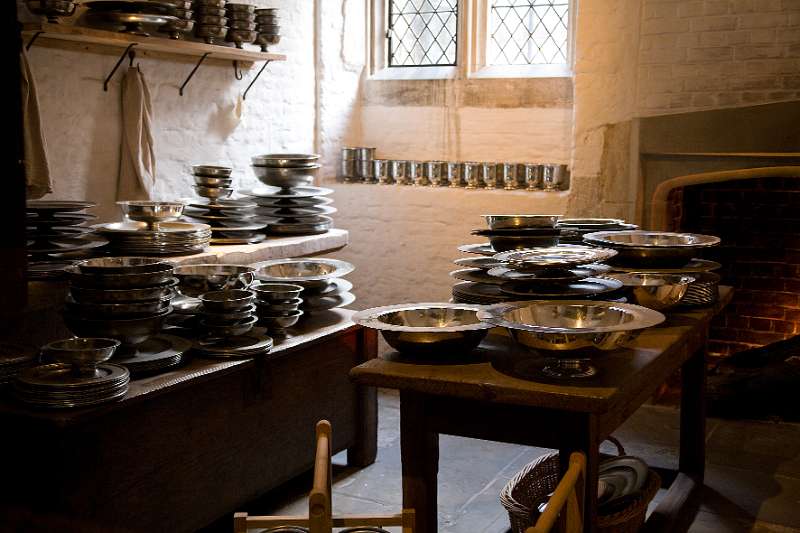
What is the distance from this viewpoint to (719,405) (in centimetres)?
600

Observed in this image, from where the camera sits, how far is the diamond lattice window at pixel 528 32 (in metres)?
7.01

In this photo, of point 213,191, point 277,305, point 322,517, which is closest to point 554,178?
point 213,191

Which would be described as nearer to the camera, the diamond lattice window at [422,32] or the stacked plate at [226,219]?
the stacked plate at [226,219]

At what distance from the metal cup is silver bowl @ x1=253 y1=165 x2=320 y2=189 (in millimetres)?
1724

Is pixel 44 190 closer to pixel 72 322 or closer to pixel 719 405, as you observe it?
pixel 72 322

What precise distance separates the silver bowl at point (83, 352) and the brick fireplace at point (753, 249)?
4374 millimetres

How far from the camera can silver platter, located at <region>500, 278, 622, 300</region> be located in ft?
11.0

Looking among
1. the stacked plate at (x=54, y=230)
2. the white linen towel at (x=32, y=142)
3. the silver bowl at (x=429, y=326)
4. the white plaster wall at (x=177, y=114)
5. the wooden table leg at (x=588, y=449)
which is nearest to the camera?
the wooden table leg at (x=588, y=449)

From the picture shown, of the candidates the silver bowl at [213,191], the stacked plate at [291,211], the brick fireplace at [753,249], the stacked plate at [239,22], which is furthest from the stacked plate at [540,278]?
the brick fireplace at [753,249]

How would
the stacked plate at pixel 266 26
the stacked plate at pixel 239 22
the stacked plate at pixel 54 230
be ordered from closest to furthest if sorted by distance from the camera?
1. the stacked plate at pixel 54 230
2. the stacked plate at pixel 239 22
3. the stacked plate at pixel 266 26

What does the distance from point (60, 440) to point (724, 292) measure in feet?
9.47

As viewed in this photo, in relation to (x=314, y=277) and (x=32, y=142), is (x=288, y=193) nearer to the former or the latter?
(x=314, y=277)

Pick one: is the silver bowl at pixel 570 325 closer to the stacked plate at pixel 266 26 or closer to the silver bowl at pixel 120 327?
the silver bowl at pixel 120 327

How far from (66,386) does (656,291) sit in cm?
212
